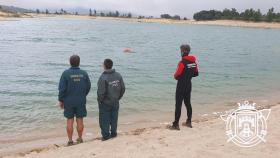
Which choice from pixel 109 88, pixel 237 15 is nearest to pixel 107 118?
pixel 109 88

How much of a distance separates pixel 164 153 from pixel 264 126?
3473 mm

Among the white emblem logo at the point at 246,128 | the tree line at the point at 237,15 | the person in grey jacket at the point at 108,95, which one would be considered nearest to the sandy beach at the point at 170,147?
the white emblem logo at the point at 246,128

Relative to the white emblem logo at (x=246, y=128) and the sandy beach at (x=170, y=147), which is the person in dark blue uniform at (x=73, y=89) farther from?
the white emblem logo at (x=246, y=128)

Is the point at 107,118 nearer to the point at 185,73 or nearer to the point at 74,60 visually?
the point at 74,60

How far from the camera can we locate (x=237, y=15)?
6890 inches

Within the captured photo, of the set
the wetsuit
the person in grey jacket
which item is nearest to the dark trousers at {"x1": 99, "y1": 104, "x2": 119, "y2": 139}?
the person in grey jacket

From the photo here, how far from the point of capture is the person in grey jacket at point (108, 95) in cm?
1017

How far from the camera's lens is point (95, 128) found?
13.8 meters

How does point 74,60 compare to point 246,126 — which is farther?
point 246,126

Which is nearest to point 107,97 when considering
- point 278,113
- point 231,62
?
point 278,113

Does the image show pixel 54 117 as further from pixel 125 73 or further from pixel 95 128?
pixel 125 73

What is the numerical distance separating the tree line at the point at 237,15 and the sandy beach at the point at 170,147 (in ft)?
523

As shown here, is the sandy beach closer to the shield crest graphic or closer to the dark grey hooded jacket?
the shield crest graphic

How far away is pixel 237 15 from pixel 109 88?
6743 inches
